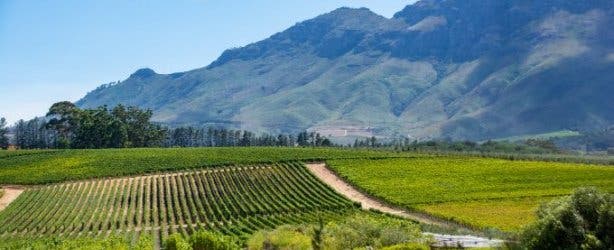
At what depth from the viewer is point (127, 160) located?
12825 centimetres

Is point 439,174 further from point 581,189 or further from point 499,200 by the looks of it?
point 581,189

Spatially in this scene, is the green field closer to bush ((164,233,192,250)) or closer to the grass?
the grass

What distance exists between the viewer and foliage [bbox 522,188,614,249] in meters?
31.2

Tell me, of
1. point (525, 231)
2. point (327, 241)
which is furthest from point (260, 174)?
point (525, 231)

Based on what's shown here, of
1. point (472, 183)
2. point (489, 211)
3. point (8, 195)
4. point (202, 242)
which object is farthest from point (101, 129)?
point (202, 242)

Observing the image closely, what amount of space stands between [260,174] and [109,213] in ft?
101

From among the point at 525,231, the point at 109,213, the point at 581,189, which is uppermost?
the point at 581,189

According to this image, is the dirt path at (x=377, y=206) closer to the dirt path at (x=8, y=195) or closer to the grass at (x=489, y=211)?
the grass at (x=489, y=211)

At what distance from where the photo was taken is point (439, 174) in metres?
105

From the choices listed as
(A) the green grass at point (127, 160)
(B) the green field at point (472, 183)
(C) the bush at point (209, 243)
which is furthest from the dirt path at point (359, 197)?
(C) the bush at point (209, 243)

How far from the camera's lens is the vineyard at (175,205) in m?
79.6

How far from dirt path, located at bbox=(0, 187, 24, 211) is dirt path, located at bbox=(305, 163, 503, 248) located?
50.6 m

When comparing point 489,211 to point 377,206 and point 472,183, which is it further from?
point 472,183

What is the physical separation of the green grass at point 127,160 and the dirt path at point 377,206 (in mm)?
11267
